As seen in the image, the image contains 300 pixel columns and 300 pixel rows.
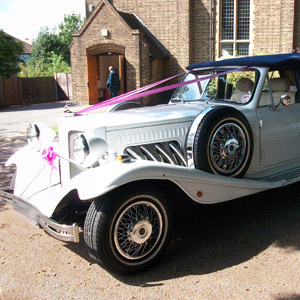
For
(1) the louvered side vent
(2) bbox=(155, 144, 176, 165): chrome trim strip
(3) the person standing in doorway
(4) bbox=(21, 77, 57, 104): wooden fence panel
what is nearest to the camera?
(1) the louvered side vent

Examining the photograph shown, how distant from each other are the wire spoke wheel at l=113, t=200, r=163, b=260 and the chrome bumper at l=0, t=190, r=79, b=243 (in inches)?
15.0

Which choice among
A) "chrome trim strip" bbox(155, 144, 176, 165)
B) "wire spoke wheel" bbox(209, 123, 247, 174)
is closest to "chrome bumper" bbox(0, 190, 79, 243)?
"chrome trim strip" bbox(155, 144, 176, 165)

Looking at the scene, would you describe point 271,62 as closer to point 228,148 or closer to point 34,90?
point 228,148

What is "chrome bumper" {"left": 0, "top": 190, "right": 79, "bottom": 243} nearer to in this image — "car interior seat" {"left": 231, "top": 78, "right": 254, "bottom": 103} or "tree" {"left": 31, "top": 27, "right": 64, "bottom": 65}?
"car interior seat" {"left": 231, "top": 78, "right": 254, "bottom": 103}

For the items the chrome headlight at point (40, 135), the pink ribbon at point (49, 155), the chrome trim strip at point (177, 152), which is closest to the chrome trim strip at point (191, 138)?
the chrome trim strip at point (177, 152)

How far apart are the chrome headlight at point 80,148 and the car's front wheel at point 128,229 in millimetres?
583

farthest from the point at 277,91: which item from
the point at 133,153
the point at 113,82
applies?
the point at 113,82

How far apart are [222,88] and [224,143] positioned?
4.26ft

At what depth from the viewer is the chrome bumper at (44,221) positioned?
3406 millimetres

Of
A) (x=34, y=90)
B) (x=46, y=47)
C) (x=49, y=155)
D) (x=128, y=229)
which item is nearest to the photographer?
(x=128, y=229)

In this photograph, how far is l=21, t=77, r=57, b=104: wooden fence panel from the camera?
2575cm

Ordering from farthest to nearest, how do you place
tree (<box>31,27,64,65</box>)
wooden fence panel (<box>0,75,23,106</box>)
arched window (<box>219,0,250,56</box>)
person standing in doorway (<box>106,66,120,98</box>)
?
tree (<box>31,27,64,65</box>)
wooden fence panel (<box>0,75,23,106</box>)
arched window (<box>219,0,250,56</box>)
person standing in doorway (<box>106,66,120,98</box>)

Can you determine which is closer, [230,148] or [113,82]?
[230,148]

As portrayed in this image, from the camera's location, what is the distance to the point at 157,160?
427 cm
